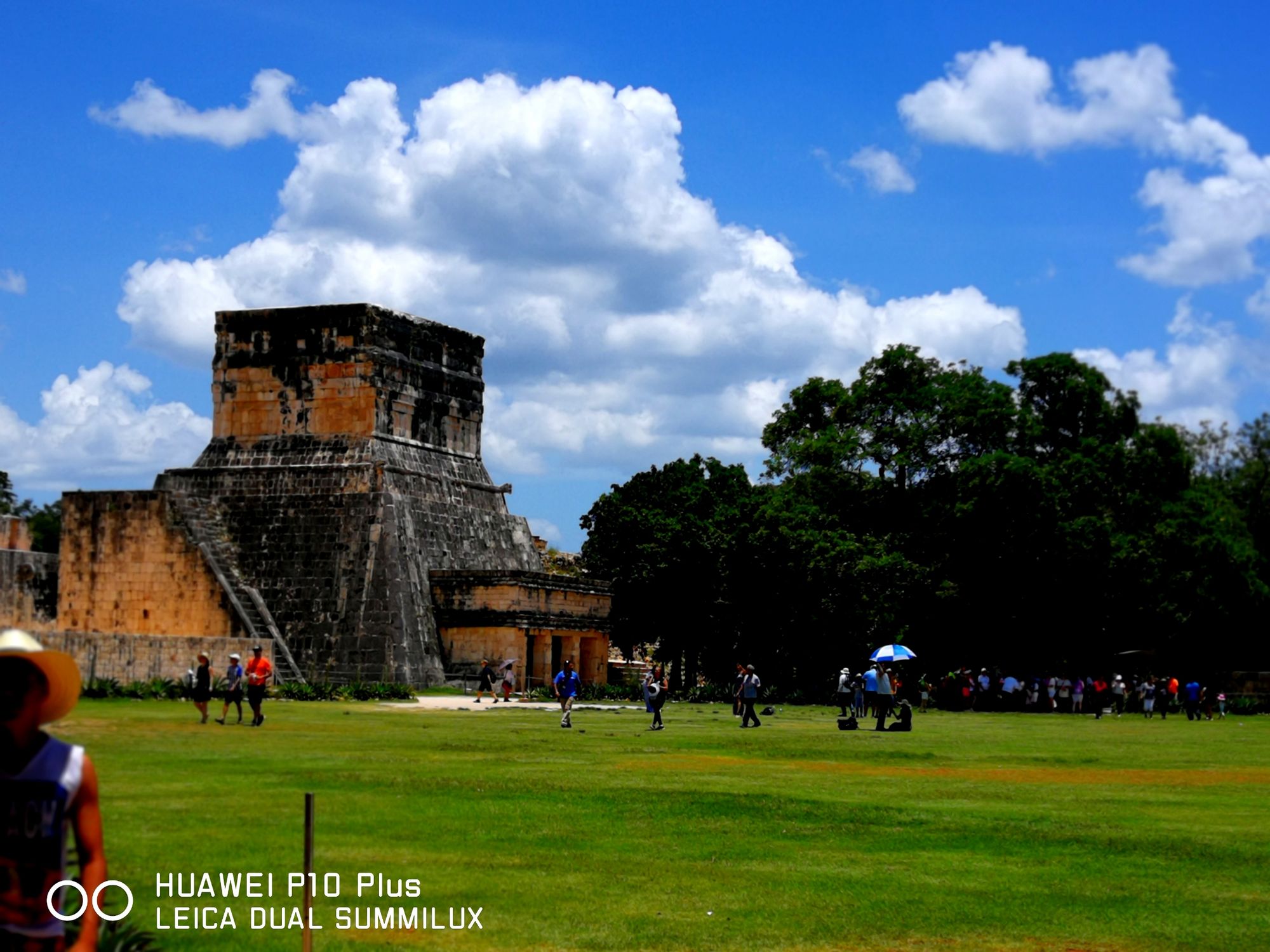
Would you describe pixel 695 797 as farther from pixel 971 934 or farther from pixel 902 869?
pixel 971 934

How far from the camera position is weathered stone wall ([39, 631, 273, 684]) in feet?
96.5

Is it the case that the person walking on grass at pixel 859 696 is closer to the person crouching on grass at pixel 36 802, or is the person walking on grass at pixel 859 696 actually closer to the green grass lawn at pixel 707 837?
the green grass lawn at pixel 707 837

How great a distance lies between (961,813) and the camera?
14.1 metres

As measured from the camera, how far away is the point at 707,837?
12.4 m

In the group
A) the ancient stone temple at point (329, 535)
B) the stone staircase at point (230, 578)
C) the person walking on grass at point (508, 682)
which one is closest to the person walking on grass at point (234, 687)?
the stone staircase at point (230, 578)

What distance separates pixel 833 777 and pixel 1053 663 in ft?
93.1

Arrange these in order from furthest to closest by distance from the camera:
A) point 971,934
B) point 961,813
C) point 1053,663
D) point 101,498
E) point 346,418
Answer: point 1053,663 < point 346,418 < point 101,498 < point 961,813 < point 971,934

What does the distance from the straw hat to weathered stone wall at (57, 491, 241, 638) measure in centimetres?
3234

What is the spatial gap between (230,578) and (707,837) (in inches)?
1076

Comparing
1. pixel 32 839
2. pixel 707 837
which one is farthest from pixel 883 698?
pixel 32 839

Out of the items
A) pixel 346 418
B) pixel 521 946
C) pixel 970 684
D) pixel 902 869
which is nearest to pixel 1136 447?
pixel 970 684

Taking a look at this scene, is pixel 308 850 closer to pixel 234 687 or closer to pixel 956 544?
pixel 234 687

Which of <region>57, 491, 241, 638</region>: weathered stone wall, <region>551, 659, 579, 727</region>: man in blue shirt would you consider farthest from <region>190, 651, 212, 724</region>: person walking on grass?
<region>57, 491, 241, 638</region>: weathered stone wall

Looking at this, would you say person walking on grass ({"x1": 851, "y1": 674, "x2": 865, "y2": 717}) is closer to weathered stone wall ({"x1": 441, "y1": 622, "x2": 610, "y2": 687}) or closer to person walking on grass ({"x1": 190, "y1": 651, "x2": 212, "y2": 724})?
weathered stone wall ({"x1": 441, "y1": 622, "x2": 610, "y2": 687})
